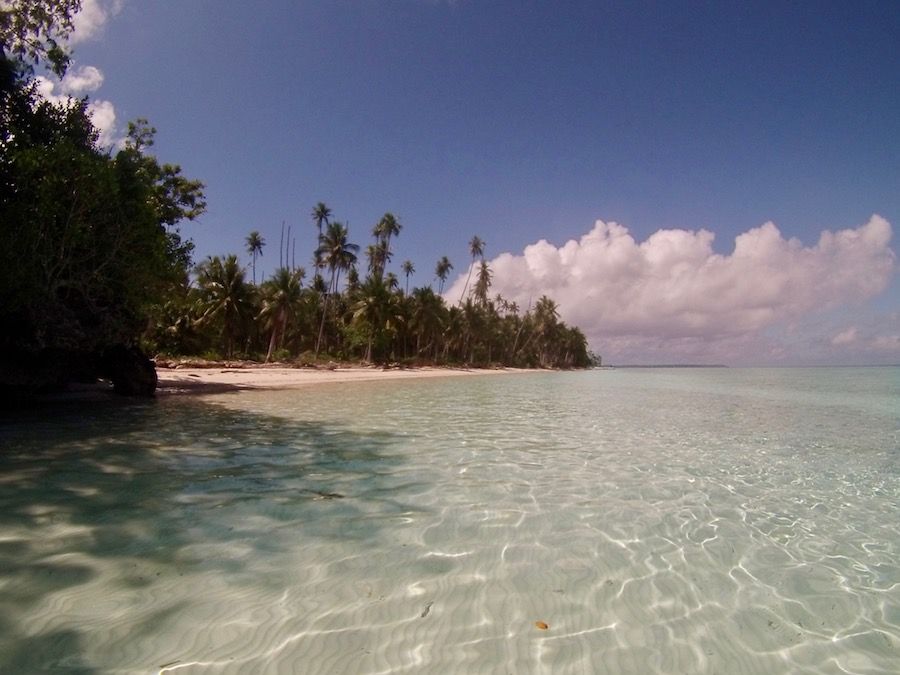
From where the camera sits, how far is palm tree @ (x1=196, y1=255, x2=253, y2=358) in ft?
131

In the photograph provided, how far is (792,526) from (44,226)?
14367 mm

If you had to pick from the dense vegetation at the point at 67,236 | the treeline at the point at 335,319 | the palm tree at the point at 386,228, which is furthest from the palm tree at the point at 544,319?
the dense vegetation at the point at 67,236

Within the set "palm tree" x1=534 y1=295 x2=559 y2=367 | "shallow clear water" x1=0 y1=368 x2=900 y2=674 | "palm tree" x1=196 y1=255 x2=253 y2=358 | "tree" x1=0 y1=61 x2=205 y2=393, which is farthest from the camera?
"palm tree" x1=534 y1=295 x2=559 y2=367

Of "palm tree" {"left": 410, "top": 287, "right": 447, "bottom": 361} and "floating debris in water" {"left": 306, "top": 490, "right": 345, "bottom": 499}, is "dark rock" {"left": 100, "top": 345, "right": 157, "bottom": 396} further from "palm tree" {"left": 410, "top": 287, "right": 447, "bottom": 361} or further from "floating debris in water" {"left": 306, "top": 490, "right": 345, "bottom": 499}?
"palm tree" {"left": 410, "top": 287, "right": 447, "bottom": 361}

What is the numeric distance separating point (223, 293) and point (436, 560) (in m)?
41.9

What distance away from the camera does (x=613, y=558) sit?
13.1ft

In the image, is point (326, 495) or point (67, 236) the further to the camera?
point (67, 236)

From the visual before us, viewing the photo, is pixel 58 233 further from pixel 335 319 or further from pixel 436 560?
pixel 335 319

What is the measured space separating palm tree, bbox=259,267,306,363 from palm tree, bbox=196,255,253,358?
267 cm

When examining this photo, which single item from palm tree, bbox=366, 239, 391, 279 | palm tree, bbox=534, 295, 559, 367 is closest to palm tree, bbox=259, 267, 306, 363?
palm tree, bbox=366, 239, 391, 279

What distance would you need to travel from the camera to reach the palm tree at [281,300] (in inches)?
1694

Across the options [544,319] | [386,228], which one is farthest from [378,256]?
[544,319]

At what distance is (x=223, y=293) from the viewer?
132 feet

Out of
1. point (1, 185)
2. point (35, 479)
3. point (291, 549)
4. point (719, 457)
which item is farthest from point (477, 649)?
point (1, 185)
